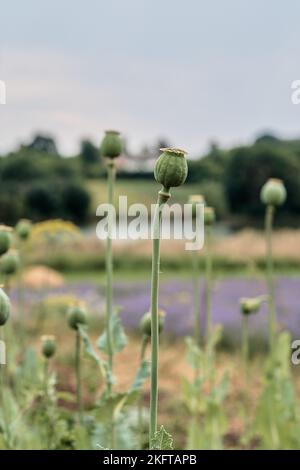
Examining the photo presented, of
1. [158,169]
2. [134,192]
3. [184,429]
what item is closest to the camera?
[158,169]

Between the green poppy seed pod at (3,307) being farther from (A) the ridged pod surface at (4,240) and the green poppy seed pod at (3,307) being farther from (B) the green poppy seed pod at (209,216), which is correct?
(B) the green poppy seed pod at (209,216)

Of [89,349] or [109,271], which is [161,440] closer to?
[89,349]

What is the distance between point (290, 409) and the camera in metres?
2.30

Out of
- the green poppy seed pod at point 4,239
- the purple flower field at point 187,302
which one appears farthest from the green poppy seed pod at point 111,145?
the purple flower field at point 187,302

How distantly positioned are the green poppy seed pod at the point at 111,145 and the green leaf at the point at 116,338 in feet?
1.16

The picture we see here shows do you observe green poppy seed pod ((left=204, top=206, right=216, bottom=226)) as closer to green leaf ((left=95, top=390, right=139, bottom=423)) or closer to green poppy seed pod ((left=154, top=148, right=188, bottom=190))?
green leaf ((left=95, top=390, right=139, bottom=423))

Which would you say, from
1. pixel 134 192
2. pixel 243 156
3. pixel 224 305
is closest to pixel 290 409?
pixel 224 305

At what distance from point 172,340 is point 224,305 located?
75 cm

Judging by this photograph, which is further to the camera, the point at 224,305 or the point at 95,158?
the point at 95,158

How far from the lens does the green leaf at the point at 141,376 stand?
1.43 meters

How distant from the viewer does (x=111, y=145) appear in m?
1.44

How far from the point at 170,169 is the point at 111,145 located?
0.55 m

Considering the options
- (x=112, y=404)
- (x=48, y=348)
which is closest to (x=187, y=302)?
(x=48, y=348)
